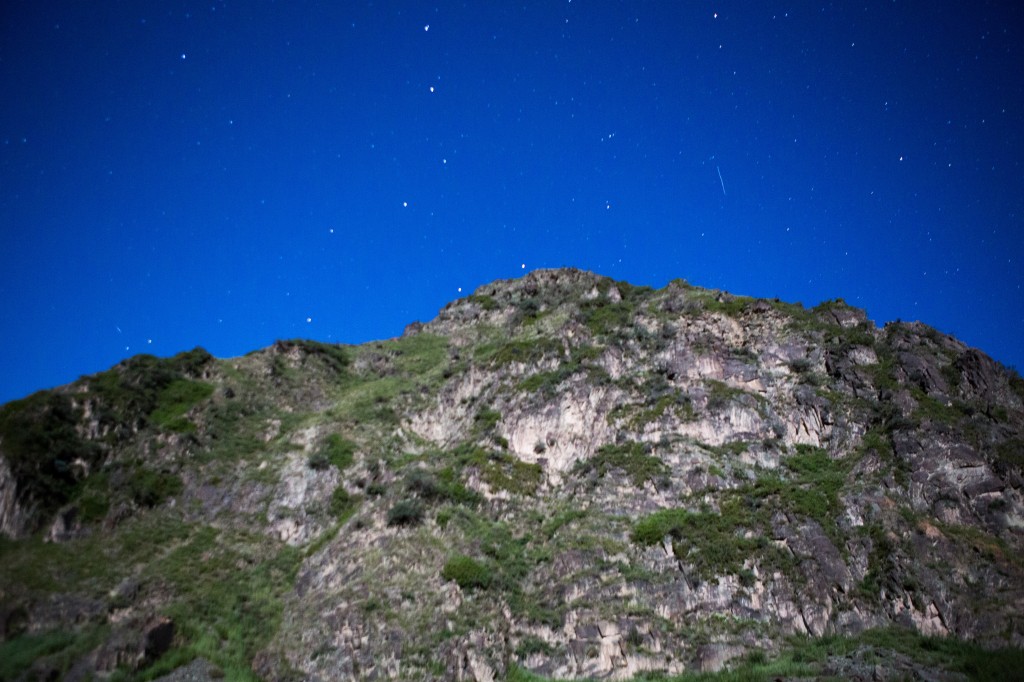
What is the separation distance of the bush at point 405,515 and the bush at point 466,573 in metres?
4.61

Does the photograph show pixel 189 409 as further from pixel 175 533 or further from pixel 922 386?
pixel 922 386

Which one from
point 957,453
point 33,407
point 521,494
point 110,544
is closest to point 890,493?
point 957,453

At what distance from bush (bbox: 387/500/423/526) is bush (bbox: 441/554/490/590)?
181 inches

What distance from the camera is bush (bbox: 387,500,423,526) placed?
4050cm

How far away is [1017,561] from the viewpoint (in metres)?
33.0

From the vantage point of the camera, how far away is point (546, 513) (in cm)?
4297

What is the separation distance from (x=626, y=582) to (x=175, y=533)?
31.5 metres

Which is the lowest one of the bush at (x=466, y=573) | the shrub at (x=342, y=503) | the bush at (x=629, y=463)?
the bush at (x=466, y=573)

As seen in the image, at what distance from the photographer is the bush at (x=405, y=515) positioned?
133 ft

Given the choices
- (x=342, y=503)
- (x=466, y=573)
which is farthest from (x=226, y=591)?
(x=466, y=573)

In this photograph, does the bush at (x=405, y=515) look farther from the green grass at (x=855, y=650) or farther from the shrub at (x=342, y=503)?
the green grass at (x=855, y=650)

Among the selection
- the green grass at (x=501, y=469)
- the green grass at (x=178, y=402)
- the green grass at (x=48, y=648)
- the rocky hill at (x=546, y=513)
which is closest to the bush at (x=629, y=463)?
the rocky hill at (x=546, y=513)

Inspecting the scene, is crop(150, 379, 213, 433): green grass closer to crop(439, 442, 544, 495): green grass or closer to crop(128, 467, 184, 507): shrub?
crop(128, 467, 184, 507): shrub

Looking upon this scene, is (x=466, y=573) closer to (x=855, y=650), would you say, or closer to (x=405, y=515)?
(x=405, y=515)
